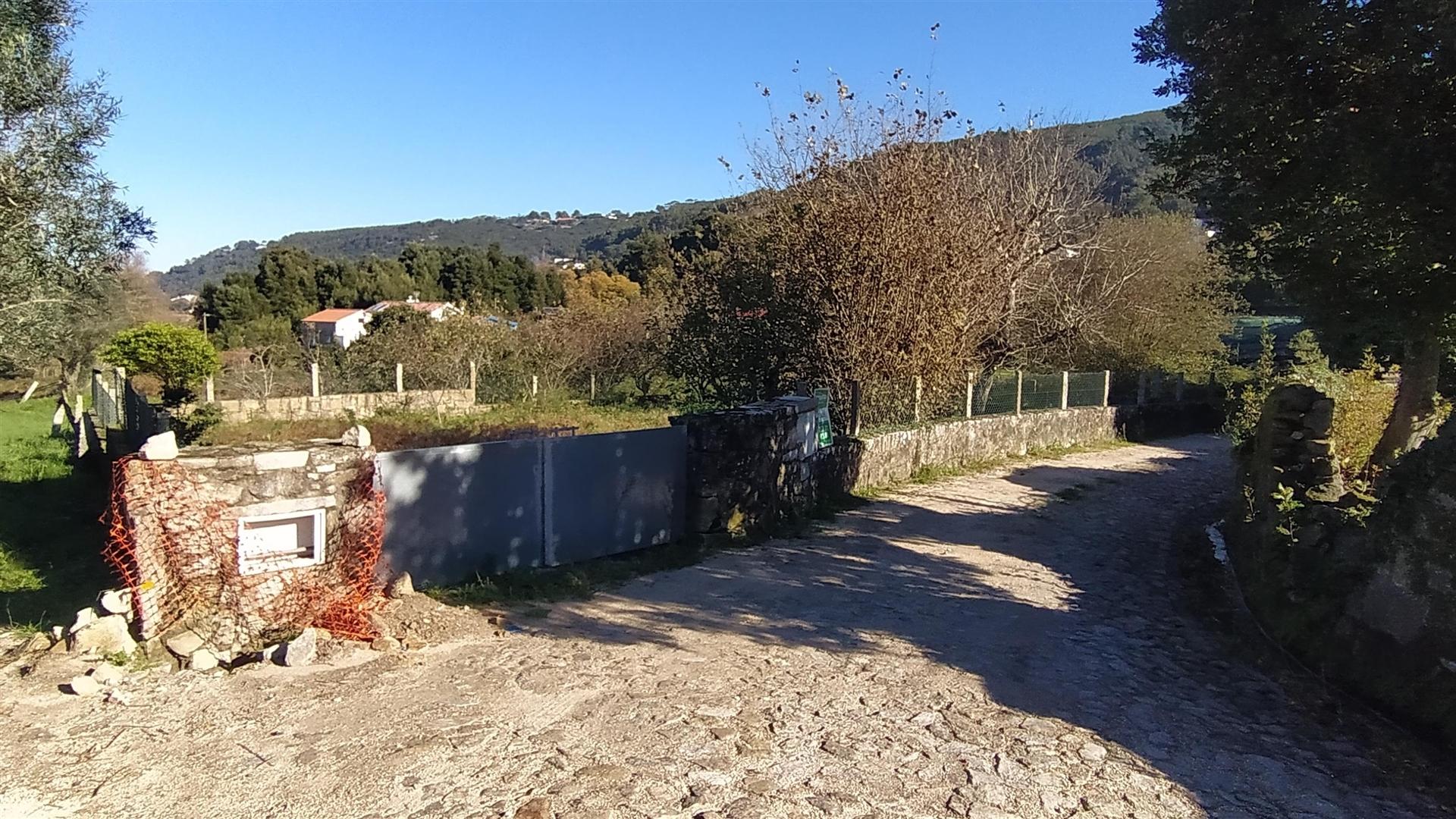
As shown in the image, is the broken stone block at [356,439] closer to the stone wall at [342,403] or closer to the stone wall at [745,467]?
the stone wall at [745,467]

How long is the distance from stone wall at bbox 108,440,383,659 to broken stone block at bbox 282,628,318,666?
382 millimetres

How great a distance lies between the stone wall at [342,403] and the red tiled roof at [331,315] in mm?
31057

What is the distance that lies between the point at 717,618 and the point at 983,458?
11.5m

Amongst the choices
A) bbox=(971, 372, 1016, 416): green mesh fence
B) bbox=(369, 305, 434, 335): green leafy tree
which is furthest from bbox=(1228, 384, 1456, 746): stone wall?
bbox=(369, 305, 434, 335): green leafy tree

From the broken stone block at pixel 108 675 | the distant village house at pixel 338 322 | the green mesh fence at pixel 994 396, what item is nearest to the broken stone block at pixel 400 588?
the broken stone block at pixel 108 675

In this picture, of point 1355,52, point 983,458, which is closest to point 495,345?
point 983,458

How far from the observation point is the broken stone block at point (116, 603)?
5.70 m

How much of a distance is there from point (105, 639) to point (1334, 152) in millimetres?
9033

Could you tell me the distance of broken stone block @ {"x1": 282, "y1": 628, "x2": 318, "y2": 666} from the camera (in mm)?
5543

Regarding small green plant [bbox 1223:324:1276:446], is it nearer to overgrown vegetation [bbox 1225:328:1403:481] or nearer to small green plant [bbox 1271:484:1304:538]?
overgrown vegetation [bbox 1225:328:1403:481]

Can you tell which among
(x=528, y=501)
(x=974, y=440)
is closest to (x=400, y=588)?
(x=528, y=501)

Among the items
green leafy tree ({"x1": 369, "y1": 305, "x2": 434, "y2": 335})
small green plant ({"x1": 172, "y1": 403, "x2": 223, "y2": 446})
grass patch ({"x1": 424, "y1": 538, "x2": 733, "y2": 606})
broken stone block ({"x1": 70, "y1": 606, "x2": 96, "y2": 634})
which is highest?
green leafy tree ({"x1": 369, "y1": 305, "x2": 434, "y2": 335})

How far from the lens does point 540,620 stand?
6711 millimetres

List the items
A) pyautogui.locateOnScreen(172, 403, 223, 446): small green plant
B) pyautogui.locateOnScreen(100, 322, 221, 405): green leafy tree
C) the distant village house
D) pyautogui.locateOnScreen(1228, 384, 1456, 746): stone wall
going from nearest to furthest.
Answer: pyautogui.locateOnScreen(1228, 384, 1456, 746): stone wall
pyautogui.locateOnScreen(172, 403, 223, 446): small green plant
pyautogui.locateOnScreen(100, 322, 221, 405): green leafy tree
the distant village house
